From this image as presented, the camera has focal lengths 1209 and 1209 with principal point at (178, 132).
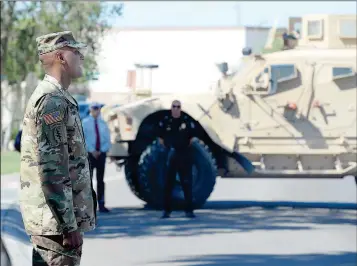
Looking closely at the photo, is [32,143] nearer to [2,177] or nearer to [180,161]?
[180,161]

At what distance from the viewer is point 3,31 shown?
2761 centimetres

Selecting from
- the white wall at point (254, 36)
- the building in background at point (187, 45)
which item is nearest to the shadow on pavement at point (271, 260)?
the building in background at point (187, 45)

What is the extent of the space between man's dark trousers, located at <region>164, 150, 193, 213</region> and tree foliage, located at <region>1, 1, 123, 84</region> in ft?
33.3

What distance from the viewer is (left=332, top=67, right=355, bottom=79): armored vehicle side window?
61.2 feet

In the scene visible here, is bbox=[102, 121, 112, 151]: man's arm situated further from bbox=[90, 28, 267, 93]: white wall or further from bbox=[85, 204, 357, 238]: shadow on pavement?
bbox=[90, 28, 267, 93]: white wall

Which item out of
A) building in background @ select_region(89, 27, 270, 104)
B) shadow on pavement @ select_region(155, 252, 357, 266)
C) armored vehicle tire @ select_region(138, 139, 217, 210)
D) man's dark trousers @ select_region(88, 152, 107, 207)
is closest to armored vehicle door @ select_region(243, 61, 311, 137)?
armored vehicle tire @ select_region(138, 139, 217, 210)

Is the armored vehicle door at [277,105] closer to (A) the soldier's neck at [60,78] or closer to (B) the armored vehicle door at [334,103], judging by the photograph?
(B) the armored vehicle door at [334,103]

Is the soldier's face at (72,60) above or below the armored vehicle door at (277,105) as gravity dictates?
above

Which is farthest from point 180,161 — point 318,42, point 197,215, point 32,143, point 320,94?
point 32,143

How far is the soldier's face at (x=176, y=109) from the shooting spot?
16906mm

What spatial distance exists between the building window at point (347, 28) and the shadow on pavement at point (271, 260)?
25.3 feet

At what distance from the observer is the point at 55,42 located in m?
6.12

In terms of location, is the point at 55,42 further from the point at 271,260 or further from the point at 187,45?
the point at 187,45

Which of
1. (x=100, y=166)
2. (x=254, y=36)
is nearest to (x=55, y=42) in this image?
(x=100, y=166)
